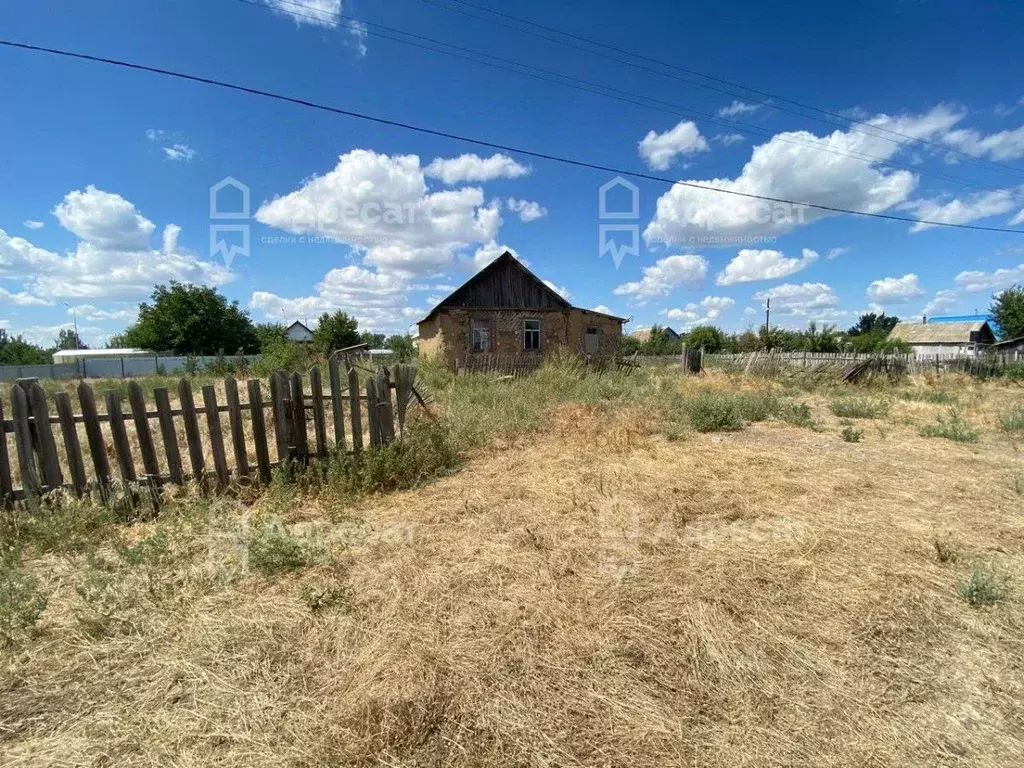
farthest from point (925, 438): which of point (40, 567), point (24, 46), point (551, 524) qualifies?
point (24, 46)

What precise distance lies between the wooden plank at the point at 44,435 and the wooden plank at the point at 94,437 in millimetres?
253

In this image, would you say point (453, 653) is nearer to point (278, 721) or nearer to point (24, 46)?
point (278, 721)

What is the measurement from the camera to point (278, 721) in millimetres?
1774

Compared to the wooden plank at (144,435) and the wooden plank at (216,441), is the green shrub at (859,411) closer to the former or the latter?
the wooden plank at (216,441)

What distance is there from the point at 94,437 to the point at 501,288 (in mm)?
15975

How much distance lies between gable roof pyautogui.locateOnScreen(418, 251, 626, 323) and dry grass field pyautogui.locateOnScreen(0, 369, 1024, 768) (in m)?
14.6

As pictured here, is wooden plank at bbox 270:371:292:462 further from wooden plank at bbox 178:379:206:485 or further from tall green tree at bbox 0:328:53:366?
tall green tree at bbox 0:328:53:366

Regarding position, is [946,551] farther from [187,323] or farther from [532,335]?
[187,323]

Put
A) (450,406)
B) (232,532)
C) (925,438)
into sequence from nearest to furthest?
(232,532)
(925,438)
(450,406)

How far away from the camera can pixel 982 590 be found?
2.58m

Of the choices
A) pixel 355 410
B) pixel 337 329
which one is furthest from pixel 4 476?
pixel 337 329

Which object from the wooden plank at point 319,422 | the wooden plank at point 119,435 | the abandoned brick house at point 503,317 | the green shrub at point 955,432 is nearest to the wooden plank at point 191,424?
the wooden plank at point 119,435

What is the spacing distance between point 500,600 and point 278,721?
1.23m

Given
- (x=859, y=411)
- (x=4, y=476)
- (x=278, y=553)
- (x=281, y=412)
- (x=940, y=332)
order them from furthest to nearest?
(x=940, y=332), (x=859, y=411), (x=281, y=412), (x=4, y=476), (x=278, y=553)
